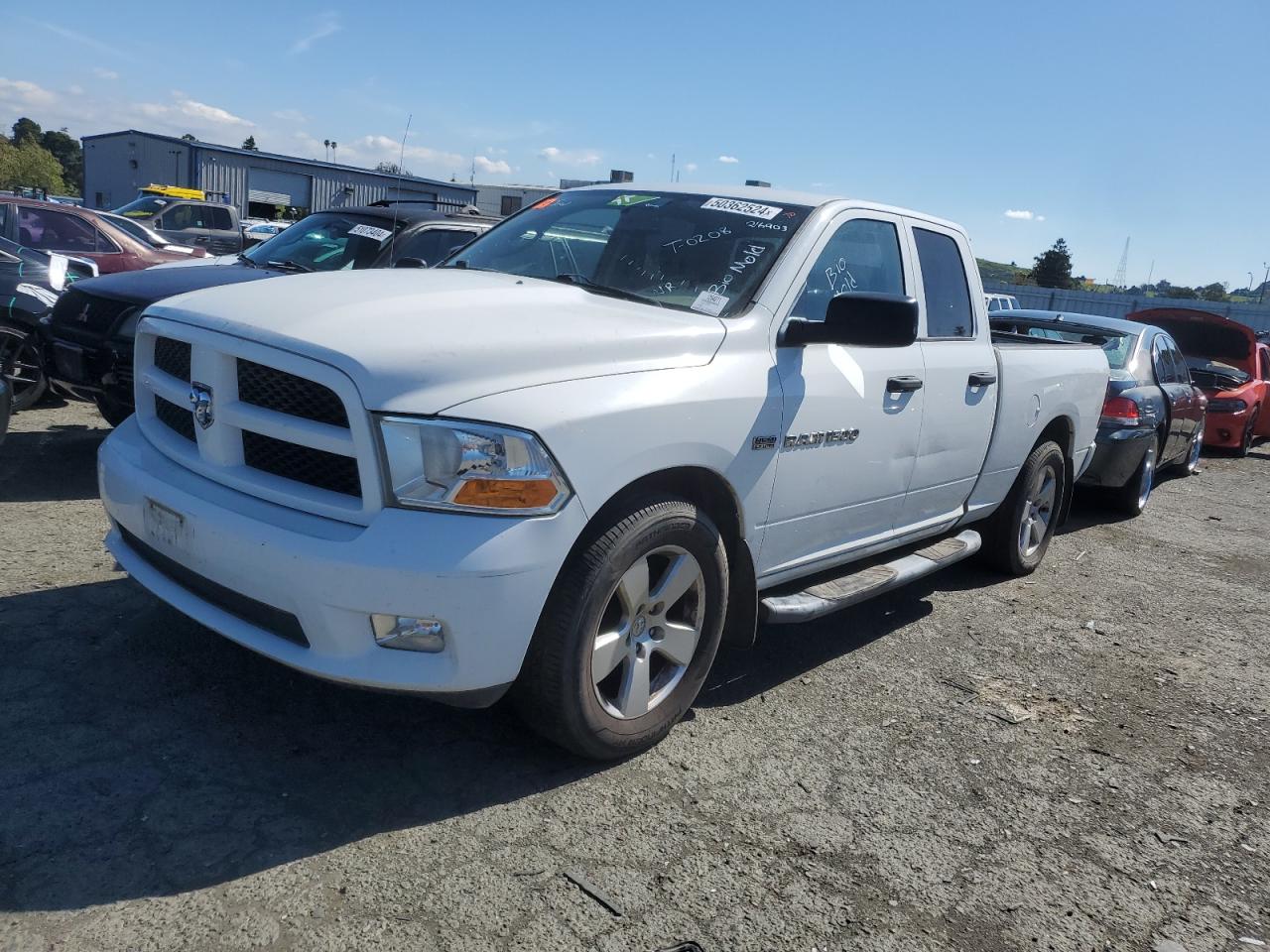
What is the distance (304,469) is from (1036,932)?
94.5 inches

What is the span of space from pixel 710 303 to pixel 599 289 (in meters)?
0.46

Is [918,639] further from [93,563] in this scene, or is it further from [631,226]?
[93,563]

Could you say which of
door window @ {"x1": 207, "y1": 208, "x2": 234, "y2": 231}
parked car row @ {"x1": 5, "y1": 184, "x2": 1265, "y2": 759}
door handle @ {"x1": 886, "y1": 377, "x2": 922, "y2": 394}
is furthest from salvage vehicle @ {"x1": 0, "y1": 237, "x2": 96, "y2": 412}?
door window @ {"x1": 207, "y1": 208, "x2": 234, "y2": 231}

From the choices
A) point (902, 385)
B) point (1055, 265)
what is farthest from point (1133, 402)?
point (1055, 265)

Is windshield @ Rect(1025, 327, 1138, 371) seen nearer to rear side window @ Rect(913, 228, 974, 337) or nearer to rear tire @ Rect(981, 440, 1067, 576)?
rear tire @ Rect(981, 440, 1067, 576)

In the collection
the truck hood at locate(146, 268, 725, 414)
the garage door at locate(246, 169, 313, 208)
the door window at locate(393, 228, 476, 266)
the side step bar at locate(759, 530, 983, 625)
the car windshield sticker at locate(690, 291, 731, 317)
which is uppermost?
the garage door at locate(246, 169, 313, 208)

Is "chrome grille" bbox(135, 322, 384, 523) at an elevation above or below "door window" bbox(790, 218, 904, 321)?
below

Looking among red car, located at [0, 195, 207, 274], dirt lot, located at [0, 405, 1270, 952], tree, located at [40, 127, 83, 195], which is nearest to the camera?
dirt lot, located at [0, 405, 1270, 952]

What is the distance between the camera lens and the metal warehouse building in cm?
4706

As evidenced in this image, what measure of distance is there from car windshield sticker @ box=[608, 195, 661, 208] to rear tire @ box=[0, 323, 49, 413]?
438 centimetres

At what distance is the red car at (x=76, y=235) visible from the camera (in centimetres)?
1082

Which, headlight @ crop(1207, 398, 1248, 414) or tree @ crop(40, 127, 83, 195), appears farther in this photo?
tree @ crop(40, 127, 83, 195)

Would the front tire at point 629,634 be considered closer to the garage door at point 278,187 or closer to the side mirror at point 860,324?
the side mirror at point 860,324

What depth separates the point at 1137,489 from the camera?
27.5 ft
